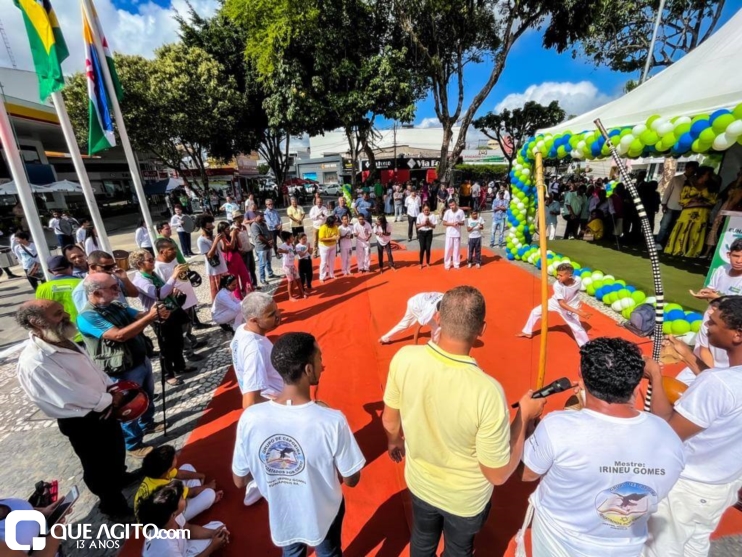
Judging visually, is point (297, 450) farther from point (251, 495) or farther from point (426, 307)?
point (426, 307)

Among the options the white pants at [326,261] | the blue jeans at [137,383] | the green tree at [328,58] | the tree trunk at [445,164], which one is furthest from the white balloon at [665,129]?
the tree trunk at [445,164]

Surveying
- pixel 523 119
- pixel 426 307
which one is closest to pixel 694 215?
pixel 426 307

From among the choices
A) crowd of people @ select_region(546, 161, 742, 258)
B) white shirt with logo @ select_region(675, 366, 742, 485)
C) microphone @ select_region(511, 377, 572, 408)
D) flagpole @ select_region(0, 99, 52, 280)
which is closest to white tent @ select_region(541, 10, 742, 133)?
crowd of people @ select_region(546, 161, 742, 258)

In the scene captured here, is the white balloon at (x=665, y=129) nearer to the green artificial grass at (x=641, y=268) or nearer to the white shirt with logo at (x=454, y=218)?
the green artificial grass at (x=641, y=268)

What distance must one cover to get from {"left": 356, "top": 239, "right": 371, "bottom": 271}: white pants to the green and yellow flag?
6.11 m

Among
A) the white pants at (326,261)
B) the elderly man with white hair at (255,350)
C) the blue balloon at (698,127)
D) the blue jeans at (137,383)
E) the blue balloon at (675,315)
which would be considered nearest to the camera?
the elderly man with white hair at (255,350)

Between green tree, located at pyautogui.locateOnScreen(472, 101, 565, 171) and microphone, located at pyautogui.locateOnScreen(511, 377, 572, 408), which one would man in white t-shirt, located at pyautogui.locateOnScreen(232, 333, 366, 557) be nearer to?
microphone, located at pyautogui.locateOnScreen(511, 377, 572, 408)

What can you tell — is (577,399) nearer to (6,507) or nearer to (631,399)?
(631,399)

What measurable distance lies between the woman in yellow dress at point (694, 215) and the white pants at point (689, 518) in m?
8.53

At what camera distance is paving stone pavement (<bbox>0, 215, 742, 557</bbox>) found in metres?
2.85

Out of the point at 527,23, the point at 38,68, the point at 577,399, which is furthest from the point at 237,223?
the point at 527,23

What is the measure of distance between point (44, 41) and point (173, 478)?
6.27 m

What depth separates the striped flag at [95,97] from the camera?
562cm

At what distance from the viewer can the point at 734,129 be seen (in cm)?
403
